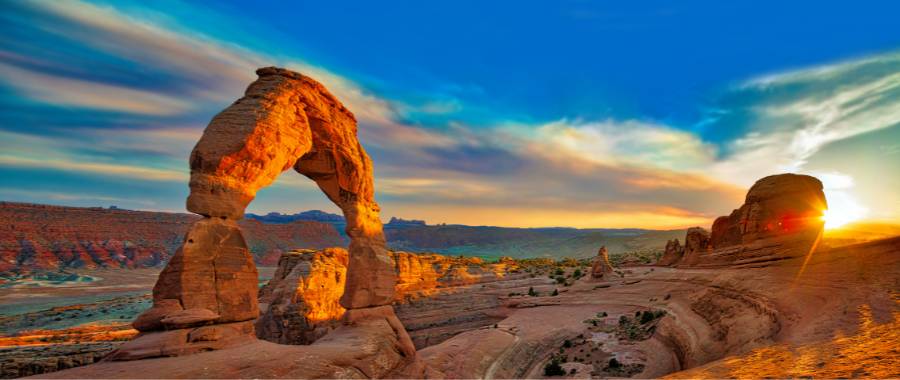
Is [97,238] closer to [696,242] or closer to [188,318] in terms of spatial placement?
[188,318]

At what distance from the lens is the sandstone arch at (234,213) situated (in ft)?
36.3

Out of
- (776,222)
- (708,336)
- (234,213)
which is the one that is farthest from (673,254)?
(234,213)

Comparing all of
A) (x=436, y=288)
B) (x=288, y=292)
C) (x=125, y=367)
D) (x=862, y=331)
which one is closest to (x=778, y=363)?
(x=862, y=331)

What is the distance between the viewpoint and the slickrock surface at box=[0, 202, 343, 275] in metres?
89.8

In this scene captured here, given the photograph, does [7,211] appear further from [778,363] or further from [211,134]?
[778,363]

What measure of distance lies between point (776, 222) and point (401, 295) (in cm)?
3061

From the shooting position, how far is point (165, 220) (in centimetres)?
12481

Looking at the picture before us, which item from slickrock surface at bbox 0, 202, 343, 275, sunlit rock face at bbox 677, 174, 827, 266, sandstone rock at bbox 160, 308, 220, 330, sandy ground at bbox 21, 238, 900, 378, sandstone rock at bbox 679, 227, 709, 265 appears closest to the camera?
sandy ground at bbox 21, 238, 900, 378

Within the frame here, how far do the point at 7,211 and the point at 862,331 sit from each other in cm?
14357

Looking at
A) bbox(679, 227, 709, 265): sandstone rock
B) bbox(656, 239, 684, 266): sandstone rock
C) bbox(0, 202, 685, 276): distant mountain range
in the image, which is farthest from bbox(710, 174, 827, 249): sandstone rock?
bbox(0, 202, 685, 276): distant mountain range

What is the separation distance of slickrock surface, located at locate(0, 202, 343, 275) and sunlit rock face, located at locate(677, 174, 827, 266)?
3488 inches

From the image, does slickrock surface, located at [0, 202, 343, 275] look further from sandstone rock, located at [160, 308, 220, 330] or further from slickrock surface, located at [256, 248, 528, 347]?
sandstone rock, located at [160, 308, 220, 330]

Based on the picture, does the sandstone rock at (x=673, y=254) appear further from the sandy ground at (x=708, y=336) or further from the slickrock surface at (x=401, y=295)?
the slickrock surface at (x=401, y=295)

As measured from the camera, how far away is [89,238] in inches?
4099
